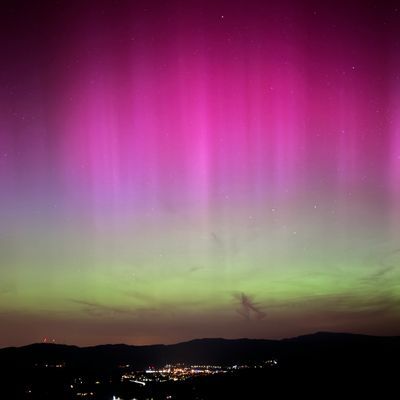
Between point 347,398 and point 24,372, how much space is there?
178ft

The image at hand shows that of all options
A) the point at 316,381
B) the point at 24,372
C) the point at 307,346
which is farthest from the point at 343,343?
the point at 24,372

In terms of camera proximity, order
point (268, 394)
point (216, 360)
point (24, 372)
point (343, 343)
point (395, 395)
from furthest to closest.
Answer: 1. point (216, 360)
2. point (343, 343)
3. point (24, 372)
4. point (268, 394)
5. point (395, 395)

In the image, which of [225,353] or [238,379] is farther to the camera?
A: [225,353]

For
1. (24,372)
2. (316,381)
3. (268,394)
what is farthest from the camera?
(24,372)

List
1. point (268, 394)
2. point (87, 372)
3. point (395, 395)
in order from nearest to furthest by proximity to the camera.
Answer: point (395, 395) → point (268, 394) → point (87, 372)

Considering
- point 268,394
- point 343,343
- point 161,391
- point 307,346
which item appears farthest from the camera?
point 307,346

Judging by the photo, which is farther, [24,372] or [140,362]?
[140,362]

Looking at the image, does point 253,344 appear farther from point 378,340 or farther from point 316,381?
point 316,381

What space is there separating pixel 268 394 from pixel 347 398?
11670mm

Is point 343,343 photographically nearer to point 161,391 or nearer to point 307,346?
point 307,346

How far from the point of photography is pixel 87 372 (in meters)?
106

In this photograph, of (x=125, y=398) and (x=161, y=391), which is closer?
(x=125, y=398)

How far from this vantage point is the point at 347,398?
52.8m

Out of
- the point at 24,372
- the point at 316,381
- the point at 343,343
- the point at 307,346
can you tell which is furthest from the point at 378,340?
the point at 24,372
